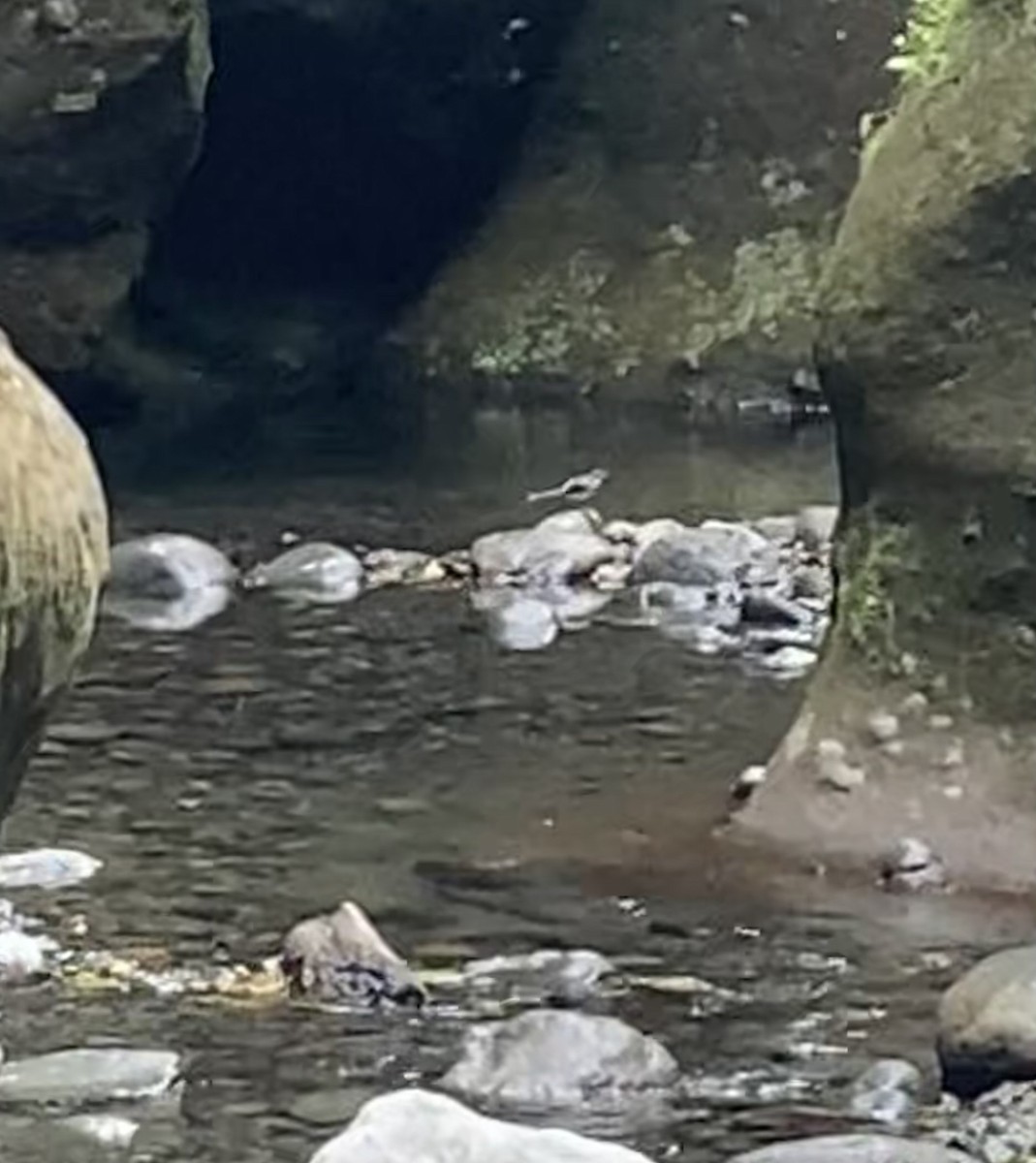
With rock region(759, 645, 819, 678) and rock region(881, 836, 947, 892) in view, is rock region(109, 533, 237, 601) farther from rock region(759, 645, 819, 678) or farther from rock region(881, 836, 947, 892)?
rock region(881, 836, 947, 892)

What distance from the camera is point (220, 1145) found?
23.9ft

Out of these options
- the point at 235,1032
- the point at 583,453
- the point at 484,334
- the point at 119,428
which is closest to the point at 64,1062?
the point at 235,1032

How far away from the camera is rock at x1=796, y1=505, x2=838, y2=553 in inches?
636

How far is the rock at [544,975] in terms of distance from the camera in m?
8.48

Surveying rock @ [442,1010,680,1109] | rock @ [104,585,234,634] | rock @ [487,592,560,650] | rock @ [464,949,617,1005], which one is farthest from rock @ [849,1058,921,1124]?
rock @ [104,585,234,634]

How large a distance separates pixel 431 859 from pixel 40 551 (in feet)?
15.3

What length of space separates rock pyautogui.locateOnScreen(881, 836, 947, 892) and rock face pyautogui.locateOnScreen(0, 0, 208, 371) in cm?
1108

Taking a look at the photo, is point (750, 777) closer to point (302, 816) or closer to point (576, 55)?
point (302, 816)

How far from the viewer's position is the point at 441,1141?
6.11 m

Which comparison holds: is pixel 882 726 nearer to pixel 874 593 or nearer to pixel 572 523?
pixel 874 593

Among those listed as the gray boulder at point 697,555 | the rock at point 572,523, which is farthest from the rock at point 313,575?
the gray boulder at point 697,555

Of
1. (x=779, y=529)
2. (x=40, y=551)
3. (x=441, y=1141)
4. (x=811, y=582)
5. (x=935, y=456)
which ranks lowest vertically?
(x=779, y=529)

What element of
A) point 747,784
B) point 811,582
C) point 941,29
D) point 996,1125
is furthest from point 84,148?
point 996,1125

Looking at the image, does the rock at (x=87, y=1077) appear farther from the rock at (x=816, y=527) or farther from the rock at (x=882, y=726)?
the rock at (x=816, y=527)
